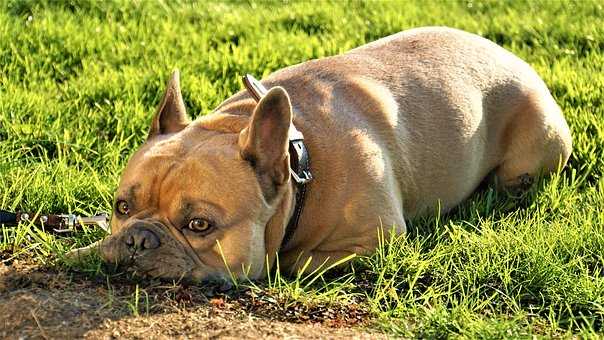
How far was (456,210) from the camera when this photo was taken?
18.8 ft

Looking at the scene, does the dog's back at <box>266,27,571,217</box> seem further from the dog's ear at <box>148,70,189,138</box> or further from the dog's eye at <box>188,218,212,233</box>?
the dog's eye at <box>188,218,212,233</box>

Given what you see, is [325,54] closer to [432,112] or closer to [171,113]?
[432,112]

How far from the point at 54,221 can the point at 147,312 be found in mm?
1168

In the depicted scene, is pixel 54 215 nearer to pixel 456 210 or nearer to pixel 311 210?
pixel 311 210

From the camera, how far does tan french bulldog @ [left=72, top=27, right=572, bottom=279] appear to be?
4426 millimetres

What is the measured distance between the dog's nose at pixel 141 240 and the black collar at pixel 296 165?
0.67m

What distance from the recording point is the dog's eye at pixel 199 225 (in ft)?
14.5

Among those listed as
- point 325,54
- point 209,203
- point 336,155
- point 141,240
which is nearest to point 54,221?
point 141,240

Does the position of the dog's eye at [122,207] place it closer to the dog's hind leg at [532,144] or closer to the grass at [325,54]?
the grass at [325,54]

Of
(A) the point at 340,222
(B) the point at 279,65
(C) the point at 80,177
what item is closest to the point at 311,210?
(A) the point at 340,222

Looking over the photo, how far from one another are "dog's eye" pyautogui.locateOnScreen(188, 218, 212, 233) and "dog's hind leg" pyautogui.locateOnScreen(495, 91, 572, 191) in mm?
2140

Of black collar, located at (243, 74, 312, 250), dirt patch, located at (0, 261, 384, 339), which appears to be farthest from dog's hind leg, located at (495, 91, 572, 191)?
dirt patch, located at (0, 261, 384, 339)

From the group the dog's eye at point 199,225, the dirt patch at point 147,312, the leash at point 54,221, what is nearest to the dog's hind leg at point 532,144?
the dirt patch at point 147,312

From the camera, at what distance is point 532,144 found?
5.95 meters
